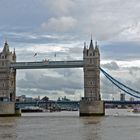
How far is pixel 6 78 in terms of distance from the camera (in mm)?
116375

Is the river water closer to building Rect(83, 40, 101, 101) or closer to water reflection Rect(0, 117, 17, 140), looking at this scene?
water reflection Rect(0, 117, 17, 140)

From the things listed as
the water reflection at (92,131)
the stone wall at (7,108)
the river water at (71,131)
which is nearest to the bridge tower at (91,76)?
the stone wall at (7,108)

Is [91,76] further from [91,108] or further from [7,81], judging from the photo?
[7,81]

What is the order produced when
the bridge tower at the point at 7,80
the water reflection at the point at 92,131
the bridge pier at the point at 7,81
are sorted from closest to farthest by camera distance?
the water reflection at the point at 92,131
the bridge pier at the point at 7,81
the bridge tower at the point at 7,80

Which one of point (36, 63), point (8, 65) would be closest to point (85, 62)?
point (36, 63)

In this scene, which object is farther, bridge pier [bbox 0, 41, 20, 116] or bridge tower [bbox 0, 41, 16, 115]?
bridge tower [bbox 0, 41, 16, 115]

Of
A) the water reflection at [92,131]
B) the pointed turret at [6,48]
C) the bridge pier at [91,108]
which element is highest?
the pointed turret at [6,48]

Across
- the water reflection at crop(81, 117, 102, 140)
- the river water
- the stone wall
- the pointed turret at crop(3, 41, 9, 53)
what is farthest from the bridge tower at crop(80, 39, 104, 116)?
the water reflection at crop(81, 117, 102, 140)

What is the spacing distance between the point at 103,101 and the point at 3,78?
81.1ft

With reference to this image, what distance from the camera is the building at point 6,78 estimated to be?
11607cm

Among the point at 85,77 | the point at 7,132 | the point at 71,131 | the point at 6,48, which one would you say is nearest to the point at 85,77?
the point at 85,77

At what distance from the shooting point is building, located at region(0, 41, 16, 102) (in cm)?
11607

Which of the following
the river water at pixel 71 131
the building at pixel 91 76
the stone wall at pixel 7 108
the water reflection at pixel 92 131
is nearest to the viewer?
the water reflection at pixel 92 131

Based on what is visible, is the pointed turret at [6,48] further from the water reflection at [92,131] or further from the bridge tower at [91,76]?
the water reflection at [92,131]
